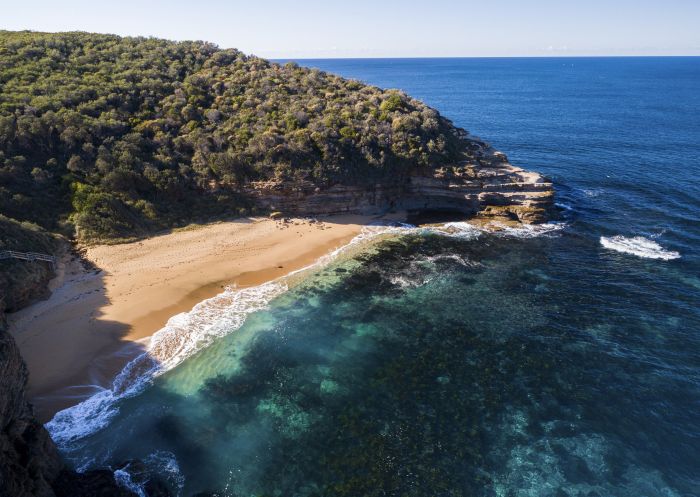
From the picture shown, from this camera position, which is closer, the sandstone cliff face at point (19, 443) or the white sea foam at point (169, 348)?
the sandstone cliff face at point (19, 443)

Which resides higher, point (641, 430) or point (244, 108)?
point (244, 108)

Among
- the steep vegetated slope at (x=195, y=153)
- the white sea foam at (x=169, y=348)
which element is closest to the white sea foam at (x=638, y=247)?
the steep vegetated slope at (x=195, y=153)

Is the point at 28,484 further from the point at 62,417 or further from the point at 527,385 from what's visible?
the point at 527,385

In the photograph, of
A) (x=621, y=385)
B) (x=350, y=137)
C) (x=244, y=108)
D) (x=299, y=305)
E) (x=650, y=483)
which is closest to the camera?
(x=650, y=483)

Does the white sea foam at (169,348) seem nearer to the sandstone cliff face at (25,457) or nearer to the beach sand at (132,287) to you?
the beach sand at (132,287)

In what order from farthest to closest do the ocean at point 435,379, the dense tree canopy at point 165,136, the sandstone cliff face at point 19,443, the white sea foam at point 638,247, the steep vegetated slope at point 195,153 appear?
1. the dense tree canopy at point 165,136
2. the steep vegetated slope at point 195,153
3. the white sea foam at point 638,247
4. the ocean at point 435,379
5. the sandstone cliff face at point 19,443

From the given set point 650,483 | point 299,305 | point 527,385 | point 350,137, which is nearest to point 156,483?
point 299,305
